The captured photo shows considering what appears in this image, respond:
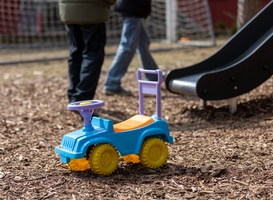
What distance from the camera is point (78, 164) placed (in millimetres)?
3193

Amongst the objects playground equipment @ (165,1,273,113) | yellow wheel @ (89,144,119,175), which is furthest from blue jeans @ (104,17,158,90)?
yellow wheel @ (89,144,119,175)

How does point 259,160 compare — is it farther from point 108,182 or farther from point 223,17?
point 223,17

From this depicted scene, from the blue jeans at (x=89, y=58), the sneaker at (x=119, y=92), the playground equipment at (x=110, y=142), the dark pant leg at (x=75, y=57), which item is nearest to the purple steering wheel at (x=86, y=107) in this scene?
the playground equipment at (x=110, y=142)

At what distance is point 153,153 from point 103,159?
1.16 ft

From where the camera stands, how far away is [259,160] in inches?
130

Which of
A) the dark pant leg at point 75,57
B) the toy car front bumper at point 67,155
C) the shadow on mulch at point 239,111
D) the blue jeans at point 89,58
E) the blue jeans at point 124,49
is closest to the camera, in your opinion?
the toy car front bumper at point 67,155

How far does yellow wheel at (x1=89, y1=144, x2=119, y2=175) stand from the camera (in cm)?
303

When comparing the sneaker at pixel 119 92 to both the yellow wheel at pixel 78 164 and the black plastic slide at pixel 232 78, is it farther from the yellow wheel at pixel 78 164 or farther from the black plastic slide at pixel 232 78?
the yellow wheel at pixel 78 164

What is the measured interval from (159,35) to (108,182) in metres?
10.8

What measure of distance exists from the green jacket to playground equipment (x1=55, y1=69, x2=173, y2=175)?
154 centimetres

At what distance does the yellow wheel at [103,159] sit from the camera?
3029 millimetres

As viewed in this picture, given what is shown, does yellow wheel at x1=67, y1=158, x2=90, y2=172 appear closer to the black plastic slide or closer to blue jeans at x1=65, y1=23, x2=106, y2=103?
the black plastic slide

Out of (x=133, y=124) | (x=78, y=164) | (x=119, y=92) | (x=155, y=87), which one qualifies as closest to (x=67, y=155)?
(x=78, y=164)

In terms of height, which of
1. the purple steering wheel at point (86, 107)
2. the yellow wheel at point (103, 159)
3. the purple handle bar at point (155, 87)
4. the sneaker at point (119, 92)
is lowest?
the sneaker at point (119, 92)
